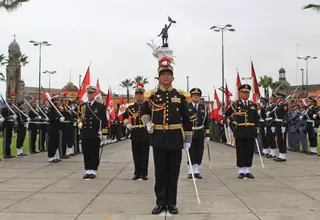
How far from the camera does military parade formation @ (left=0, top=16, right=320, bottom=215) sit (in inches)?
259

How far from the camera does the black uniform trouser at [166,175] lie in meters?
6.43

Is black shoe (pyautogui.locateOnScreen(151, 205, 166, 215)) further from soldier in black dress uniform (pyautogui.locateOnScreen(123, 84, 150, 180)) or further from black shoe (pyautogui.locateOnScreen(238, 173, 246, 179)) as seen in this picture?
black shoe (pyautogui.locateOnScreen(238, 173, 246, 179))

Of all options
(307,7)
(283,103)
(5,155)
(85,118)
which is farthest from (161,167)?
(307,7)

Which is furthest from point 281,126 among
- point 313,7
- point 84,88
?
point 313,7

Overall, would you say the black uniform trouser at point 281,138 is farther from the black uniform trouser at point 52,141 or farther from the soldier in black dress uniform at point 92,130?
the black uniform trouser at point 52,141

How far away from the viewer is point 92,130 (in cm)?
998

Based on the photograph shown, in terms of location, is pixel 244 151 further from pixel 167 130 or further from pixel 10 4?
pixel 10 4

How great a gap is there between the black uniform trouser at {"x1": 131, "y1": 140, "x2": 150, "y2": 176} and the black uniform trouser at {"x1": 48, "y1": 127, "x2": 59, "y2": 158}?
4169 millimetres

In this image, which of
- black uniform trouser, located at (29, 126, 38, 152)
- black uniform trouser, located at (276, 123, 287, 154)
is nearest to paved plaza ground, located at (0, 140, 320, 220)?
black uniform trouser, located at (276, 123, 287, 154)

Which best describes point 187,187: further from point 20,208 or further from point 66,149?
point 66,149

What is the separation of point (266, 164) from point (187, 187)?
485 centimetres

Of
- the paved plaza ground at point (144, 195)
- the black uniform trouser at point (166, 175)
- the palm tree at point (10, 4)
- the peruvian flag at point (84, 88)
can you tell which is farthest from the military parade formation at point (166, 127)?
the palm tree at point (10, 4)

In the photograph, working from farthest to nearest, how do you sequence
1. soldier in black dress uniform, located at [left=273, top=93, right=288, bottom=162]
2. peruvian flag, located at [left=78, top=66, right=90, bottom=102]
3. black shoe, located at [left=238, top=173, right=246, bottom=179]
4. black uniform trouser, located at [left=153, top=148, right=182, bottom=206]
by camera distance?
soldier in black dress uniform, located at [left=273, top=93, right=288, bottom=162]
peruvian flag, located at [left=78, top=66, right=90, bottom=102]
black shoe, located at [left=238, top=173, right=246, bottom=179]
black uniform trouser, located at [left=153, top=148, right=182, bottom=206]

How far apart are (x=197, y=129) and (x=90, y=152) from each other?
2692 millimetres
